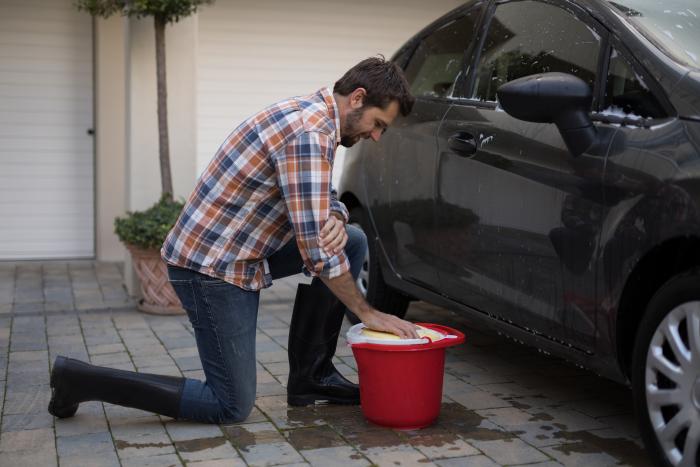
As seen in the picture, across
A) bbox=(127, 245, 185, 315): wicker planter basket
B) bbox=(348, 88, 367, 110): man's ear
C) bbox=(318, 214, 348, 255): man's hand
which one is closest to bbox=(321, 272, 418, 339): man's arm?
bbox=(318, 214, 348, 255): man's hand

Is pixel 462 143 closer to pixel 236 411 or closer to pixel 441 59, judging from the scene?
pixel 441 59

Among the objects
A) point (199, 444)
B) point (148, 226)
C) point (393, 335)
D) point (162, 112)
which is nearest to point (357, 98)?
point (393, 335)

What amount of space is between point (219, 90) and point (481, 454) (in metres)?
5.48

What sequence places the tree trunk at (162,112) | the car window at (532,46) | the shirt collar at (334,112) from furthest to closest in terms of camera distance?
1. the tree trunk at (162,112)
2. the car window at (532,46)
3. the shirt collar at (334,112)

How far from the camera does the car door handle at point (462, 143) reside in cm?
416

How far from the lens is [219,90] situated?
27.3 feet

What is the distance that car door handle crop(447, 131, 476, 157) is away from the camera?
4156 mm

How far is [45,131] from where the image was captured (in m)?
8.05

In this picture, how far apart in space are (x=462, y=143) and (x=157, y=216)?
2.53m

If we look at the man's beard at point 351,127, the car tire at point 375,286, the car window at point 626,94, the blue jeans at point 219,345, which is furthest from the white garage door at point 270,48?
the car window at point 626,94

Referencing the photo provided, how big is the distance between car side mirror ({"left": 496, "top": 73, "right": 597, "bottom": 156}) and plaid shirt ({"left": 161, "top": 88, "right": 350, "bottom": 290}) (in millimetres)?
678

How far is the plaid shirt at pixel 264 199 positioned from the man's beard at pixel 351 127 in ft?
0.13

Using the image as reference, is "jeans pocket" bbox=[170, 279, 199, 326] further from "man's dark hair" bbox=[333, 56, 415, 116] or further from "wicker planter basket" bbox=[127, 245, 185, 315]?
"wicker planter basket" bbox=[127, 245, 185, 315]

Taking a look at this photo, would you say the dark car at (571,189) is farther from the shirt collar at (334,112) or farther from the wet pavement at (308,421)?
the shirt collar at (334,112)
